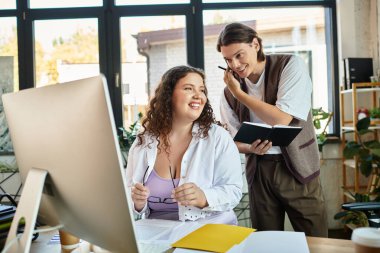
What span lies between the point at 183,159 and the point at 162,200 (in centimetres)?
19

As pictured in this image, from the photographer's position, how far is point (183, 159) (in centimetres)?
157

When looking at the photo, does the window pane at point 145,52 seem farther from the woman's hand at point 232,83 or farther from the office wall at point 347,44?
the woman's hand at point 232,83

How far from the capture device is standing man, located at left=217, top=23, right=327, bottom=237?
180 cm

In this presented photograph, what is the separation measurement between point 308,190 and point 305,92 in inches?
18.9

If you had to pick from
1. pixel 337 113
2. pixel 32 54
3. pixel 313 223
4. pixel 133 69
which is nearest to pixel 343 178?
pixel 337 113

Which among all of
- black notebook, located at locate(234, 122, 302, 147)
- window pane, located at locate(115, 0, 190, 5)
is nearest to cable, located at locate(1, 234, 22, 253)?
black notebook, located at locate(234, 122, 302, 147)

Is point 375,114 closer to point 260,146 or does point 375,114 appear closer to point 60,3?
point 260,146

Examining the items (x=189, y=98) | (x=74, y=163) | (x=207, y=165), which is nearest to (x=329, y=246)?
(x=207, y=165)

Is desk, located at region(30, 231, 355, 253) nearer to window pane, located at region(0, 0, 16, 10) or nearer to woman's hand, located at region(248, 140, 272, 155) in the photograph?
woman's hand, located at region(248, 140, 272, 155)

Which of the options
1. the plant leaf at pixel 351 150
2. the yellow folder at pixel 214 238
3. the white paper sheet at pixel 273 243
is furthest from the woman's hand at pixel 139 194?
the plant leaf at pixel 351 150

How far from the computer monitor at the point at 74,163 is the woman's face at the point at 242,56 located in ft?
3.90

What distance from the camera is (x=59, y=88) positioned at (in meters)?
0.75

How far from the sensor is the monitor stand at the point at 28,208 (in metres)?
0.76

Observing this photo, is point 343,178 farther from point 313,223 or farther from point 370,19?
point 313,223
